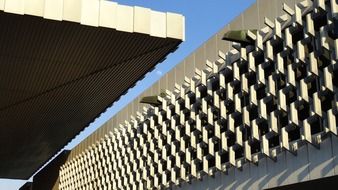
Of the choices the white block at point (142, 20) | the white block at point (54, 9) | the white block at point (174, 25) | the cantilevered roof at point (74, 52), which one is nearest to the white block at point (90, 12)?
the cantilevered roof at point (74, 52)

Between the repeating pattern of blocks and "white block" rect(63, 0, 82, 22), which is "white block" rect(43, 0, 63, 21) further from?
"white block" rect(63, 0, 82, 22)

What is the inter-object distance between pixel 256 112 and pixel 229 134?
180 cm

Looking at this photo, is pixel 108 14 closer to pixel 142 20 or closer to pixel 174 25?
pixel 142 20

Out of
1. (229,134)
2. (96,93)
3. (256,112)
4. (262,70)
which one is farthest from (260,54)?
(96,93)

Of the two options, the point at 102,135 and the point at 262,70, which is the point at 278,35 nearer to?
the point at 262,70

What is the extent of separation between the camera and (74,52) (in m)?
20.6

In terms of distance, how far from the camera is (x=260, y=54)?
20.1 meters

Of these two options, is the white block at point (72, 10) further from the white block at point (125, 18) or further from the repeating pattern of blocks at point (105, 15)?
the white block at point (125, 18)

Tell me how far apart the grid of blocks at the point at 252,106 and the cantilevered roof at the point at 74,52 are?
2714 mm

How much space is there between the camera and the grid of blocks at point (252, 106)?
16969 millimetres

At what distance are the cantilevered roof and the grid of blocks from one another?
2.71m

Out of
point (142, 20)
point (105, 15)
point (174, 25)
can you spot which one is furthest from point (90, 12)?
point (174, 25)

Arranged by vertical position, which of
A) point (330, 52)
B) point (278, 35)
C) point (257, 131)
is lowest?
point (257, 131)

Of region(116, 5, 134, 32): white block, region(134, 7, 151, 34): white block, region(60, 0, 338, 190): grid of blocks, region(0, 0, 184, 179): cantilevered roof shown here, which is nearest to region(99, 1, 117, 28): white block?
region(0, 0, 184, 179): cantilevered roof
